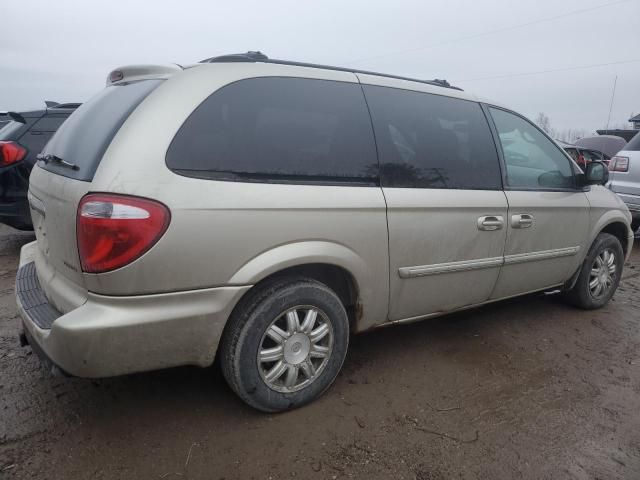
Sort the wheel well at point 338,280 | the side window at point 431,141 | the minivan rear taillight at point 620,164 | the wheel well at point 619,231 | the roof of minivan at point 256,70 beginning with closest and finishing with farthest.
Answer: the roof of minivan at point 256,70 < the wheel well at point 338,280 < the side window at point 431,141 < the wheel well at point 619,231 < the minivan rear taillight at point 620,164

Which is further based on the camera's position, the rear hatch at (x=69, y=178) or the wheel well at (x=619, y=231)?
the wheel well at (x=619, y=231)

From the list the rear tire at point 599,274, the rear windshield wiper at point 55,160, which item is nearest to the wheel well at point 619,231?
the rear tire at point 599,274

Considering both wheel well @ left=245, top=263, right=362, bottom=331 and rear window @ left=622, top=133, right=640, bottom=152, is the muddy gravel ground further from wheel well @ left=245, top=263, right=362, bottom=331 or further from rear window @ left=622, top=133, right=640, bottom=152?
rear window @ left=622, top=133, right=640, bottom=152

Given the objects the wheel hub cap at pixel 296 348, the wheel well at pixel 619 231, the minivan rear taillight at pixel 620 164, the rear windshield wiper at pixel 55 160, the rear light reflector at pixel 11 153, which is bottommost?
the wheel hub cap at pixel 296 348

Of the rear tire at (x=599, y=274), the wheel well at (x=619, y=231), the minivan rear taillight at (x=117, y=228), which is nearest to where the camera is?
the minivan rear taillight at (x=117, y=228)

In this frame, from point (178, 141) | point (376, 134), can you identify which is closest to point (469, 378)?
point (376, 134)

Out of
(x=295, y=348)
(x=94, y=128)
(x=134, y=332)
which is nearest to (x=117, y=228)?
(x=134, y=332)

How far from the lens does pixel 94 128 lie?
7.09 feet

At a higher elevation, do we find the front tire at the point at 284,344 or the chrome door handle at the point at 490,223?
the chrome door handle at the point at 490,223

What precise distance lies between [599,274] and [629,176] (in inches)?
132

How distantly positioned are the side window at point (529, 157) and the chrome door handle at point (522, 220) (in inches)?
8.4

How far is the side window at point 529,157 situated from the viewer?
126 inches

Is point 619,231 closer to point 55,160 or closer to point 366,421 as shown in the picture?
point 366,421

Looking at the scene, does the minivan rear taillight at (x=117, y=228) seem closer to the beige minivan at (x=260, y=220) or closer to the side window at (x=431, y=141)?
the beige minivan at (x=260, y=220)
